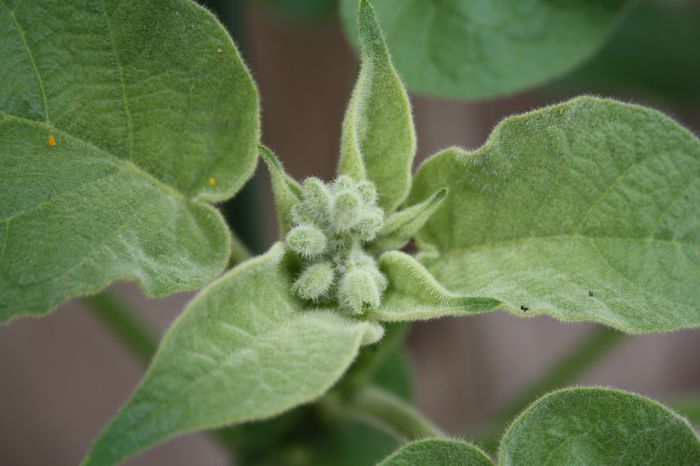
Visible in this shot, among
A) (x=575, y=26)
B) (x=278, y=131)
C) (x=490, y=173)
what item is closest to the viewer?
(x=490, y=173)

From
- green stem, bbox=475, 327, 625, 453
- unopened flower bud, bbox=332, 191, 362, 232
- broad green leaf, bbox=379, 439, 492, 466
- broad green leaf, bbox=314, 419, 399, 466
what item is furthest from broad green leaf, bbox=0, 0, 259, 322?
green stem, bbox=475, 327, 625, 453

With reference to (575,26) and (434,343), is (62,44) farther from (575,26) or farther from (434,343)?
(434,343)

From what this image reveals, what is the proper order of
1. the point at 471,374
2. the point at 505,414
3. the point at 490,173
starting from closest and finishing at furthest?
the point at 490,173
the point at 505,414
the point at 471,374

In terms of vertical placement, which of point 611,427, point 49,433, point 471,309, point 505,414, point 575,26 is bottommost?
point 49,433

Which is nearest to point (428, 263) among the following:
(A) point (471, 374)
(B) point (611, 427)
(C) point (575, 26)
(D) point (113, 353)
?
(B) point (611, 427)

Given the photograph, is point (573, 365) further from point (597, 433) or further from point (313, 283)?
point (313, 283)

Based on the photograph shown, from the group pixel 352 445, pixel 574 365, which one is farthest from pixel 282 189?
pixel 574 365

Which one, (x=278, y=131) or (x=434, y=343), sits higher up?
(x=278, y=131)
